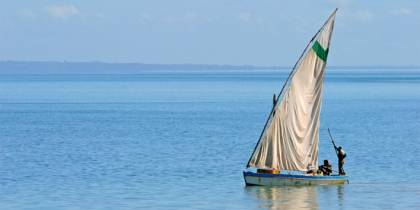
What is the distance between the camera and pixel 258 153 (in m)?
50.2

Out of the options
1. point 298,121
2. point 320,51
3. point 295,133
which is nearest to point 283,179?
point 295,133

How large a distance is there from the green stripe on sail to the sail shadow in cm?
595

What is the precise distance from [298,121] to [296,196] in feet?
13.2

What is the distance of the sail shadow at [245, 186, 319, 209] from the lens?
149 ft

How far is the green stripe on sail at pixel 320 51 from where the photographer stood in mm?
48719

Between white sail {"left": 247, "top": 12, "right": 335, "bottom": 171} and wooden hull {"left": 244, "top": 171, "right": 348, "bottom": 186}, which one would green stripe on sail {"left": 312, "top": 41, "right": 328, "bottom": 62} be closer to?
white sail {"left": 247, "top": 12, "right": 335, "bottom": 171}

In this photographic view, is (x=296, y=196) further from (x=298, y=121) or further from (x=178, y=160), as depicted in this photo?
(x=178, y=160)

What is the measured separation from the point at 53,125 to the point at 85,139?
806 inches

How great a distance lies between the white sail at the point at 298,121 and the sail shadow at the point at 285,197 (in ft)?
4.17

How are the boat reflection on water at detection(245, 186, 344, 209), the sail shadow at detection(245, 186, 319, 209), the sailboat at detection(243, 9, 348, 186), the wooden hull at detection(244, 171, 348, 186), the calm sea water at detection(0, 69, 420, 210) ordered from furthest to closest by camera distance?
the wooden hull at detection(244, 171, 348, 186) < the sailboat at detection(243, 9, 348, 186) < the calm sea water at detection(0, 69, 420, 210) < the boat reflection on water at detection(245, 186, 344, 209) < the sail shadow at detection(245, 186, 319, 209)

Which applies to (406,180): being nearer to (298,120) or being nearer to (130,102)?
(298,120)

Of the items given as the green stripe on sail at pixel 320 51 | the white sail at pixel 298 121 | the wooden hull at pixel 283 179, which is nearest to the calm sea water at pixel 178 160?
the wooden hull at pixel 283 179

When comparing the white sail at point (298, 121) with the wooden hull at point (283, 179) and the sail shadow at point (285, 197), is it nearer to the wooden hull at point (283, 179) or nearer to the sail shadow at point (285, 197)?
the wooden hull at point (283, 179)

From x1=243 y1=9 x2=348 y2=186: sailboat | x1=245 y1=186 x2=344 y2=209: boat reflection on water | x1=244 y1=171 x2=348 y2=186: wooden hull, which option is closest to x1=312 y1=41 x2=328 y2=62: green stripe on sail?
x1=243 y1=9 x2=348 y2=186: sailboat
